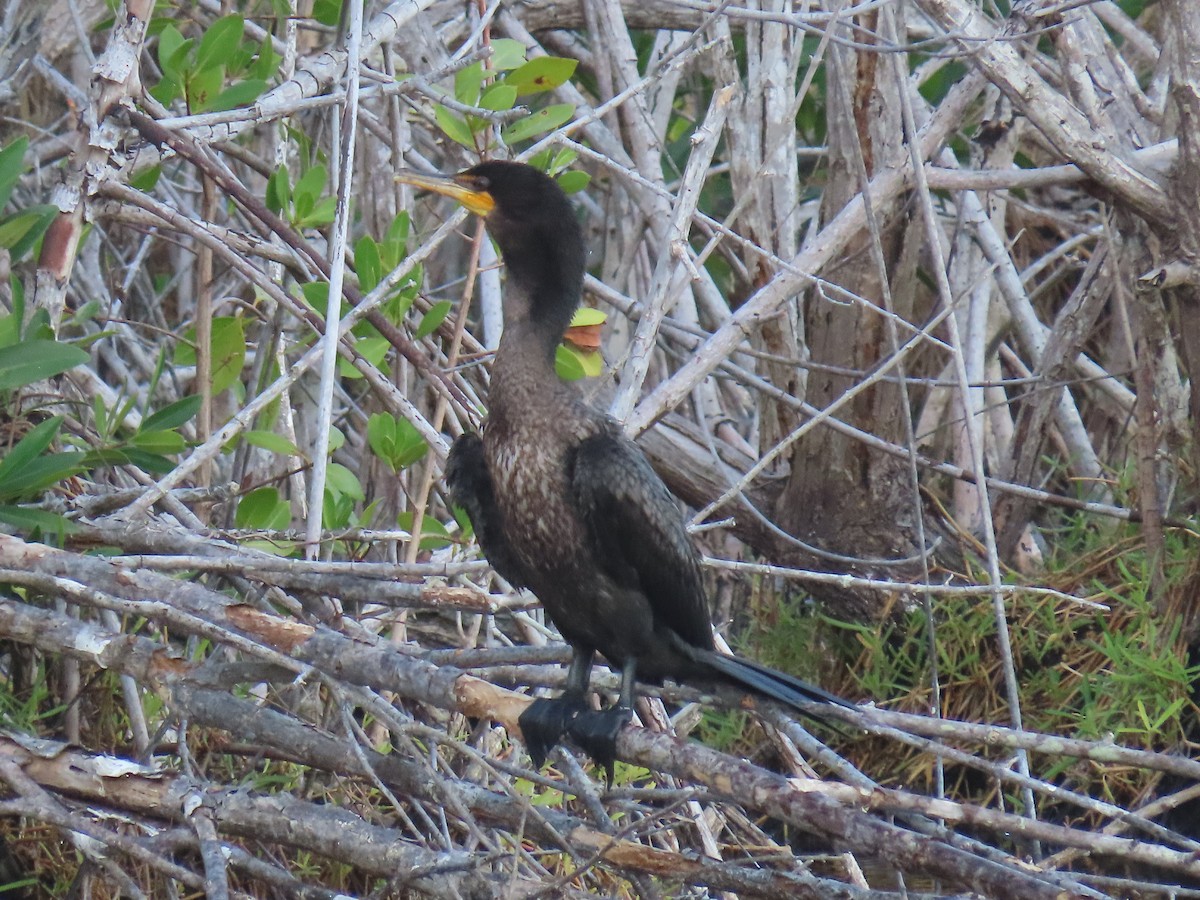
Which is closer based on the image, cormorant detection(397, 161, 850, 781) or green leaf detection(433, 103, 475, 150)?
cormorant detection(397, 161, 850, 781)

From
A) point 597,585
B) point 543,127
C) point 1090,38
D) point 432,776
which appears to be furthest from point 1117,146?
point 432,776

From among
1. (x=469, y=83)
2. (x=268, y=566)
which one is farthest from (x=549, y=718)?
(x=469, y=83)

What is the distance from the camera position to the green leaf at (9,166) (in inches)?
99.1

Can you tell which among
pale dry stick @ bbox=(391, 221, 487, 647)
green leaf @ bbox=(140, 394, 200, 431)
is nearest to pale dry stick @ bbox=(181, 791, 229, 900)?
green leaf @ bbox=(140, 394, 200, 431)

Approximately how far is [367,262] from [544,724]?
1034 millimetres

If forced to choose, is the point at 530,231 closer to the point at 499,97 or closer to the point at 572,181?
the point at 499,97

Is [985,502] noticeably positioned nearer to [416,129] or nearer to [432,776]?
[432,776]

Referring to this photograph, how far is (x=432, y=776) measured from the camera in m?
1.87

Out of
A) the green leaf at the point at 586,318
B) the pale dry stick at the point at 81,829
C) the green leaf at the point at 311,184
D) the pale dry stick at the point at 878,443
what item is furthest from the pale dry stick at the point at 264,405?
the pale dry stick at the point at 878,443

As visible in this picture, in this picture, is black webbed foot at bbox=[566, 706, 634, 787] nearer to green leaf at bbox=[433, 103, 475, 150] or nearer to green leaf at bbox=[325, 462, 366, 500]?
green leaf at bbox=[325, 462, 366, 500]

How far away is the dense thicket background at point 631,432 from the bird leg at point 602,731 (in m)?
0.11

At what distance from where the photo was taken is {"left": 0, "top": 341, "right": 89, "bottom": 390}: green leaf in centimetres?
232

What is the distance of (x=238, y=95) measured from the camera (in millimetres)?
2709

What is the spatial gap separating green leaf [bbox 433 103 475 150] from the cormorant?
5.5 inches
